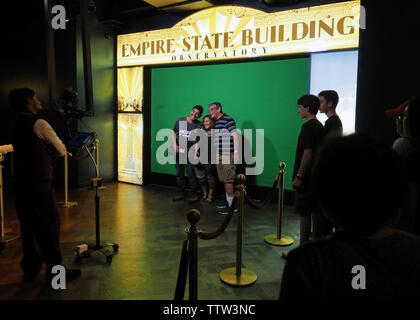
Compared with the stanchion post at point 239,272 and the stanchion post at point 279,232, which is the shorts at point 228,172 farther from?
the stanchion post at point 239,272

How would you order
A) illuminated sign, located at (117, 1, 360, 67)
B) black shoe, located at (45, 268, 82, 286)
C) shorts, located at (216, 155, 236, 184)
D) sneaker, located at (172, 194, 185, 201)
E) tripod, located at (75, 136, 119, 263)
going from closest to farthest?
black shoe, located at (45, 268, 82, 286) < tripod, located at (75, 136, 119, 263) < illuminated sign, located at (117, 1, 360, 67) < shorts, located at (216, 155, 236, 184) < sneaker, located at (172, 194, 185, 201)

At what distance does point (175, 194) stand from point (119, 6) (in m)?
4.17

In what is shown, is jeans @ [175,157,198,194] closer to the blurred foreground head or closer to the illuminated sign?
the illuminated sign

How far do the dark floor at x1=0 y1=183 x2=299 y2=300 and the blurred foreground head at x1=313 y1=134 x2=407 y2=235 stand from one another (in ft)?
7.05

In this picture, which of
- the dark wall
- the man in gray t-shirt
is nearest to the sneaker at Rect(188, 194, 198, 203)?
the man in gray t-shirt

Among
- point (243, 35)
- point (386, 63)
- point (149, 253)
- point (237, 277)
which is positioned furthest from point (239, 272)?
point (243, 35)

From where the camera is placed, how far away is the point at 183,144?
19.5ft

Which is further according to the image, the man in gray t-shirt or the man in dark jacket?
the man in gray t-shirt

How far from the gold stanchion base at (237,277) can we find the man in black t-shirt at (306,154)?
0.75 m

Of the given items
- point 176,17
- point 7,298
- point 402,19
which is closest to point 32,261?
point 7,298

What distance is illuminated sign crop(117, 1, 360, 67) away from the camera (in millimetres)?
5031

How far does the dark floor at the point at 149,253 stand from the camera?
9.19 feet

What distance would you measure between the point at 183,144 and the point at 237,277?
3.30 m

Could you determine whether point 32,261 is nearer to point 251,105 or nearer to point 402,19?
point 402,19
